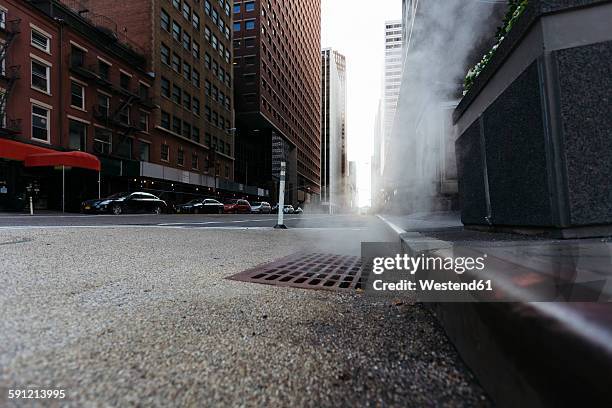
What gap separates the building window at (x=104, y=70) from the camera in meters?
18.7

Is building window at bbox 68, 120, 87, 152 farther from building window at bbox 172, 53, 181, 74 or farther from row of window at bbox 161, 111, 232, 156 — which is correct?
building window at bbox 172, 53, 181, 74

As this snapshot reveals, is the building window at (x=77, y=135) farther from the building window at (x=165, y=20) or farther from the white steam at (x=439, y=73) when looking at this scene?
the white steam at (x=439, y=73)

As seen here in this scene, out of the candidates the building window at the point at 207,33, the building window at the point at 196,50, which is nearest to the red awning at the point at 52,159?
the building window at the point at 196,50

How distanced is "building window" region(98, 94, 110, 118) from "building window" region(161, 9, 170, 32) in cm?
835

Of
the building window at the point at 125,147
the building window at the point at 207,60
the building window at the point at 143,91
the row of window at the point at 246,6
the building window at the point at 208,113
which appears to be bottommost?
the building window at the point at 125,147

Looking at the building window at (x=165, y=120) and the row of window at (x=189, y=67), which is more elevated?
the row of window at (x=189, y=67)

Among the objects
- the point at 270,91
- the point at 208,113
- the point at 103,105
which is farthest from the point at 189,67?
the point at 270,91

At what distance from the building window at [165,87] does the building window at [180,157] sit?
13.8ft

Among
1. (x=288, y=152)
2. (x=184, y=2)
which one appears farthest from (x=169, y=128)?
(x=288, y=152)

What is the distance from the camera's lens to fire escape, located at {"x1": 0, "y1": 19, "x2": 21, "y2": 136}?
13625 mm

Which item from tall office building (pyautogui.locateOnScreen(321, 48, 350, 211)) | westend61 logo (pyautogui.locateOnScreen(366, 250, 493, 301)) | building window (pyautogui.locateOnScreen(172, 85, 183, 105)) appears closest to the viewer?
westend61 logo (pyautogui.locateOnScreen(366, 250, 493, 301))

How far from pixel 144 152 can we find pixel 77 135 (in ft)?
15.4

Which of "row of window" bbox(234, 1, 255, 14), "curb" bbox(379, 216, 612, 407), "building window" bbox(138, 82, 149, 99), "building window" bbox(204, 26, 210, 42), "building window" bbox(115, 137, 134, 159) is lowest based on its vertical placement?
"curb" bbox(379, 216, 612, 407)

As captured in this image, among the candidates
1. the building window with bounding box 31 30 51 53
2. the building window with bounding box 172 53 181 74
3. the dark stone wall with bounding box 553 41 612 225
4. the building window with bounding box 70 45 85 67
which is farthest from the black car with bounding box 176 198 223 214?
the dark stone wall with bounding box 553 41 612 225
